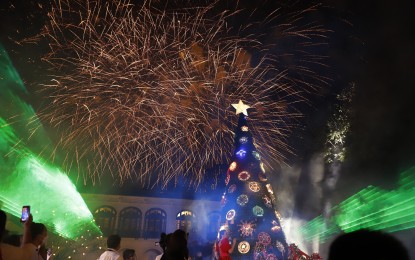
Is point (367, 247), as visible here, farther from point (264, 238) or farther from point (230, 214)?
point (230, 214)

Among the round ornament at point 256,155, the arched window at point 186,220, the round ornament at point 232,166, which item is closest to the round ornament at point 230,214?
the round ornament at point 232,166

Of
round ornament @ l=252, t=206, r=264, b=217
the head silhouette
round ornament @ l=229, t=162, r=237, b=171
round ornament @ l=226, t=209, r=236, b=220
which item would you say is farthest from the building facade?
the head silhouette

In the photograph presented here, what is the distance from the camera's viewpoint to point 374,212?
15875mm

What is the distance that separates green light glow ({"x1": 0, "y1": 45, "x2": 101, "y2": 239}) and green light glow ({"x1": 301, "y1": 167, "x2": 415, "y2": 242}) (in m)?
16.2

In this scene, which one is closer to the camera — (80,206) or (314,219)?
(314,219)

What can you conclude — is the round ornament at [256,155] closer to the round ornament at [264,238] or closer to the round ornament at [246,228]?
the round ornament at [246,228]

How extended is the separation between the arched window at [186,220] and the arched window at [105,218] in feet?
20.3

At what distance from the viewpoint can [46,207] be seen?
20.0 metres

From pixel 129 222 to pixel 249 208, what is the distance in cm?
2246

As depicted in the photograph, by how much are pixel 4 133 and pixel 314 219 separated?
19594mm

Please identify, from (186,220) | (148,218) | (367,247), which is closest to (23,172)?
(148,218)

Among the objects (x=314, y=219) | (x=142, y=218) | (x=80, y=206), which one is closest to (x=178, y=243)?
(x=314, y=219)

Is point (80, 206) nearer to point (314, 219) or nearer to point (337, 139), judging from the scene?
point (314, 219)

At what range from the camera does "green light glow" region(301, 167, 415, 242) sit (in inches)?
523
